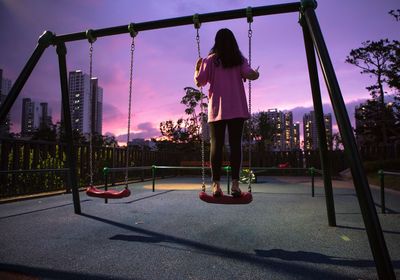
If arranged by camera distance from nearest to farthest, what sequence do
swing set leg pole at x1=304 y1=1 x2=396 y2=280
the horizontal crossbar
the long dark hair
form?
swing set leg pole at x1=304 y1=1 x2=396 y2=280 → the long dark hair → the horizontal crossbar

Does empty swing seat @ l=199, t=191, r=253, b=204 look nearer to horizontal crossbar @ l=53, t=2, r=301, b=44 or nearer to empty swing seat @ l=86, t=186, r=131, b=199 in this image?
empty swing seat @ l=86, t=186, r=131, b=199

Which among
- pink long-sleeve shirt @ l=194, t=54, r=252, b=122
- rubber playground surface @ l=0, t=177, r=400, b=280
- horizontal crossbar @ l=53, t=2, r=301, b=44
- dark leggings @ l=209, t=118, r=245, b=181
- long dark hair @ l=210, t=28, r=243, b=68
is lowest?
rubber playground surface @ l=0, t=177, r=400, b=280

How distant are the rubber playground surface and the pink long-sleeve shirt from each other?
143 cm

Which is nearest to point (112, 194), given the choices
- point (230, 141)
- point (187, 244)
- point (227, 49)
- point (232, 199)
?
point (187, 244)

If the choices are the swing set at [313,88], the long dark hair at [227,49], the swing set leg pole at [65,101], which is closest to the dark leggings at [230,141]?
the swing set at [313,88]

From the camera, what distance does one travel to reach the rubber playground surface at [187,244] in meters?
2.55

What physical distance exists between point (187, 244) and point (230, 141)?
1227 mm

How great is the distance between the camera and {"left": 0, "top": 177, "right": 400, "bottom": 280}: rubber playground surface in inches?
100

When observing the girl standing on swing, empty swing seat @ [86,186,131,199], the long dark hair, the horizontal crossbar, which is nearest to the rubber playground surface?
empty swing seat @ [86,186,131,199]

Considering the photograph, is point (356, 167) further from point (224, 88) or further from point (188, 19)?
point (188, 19)

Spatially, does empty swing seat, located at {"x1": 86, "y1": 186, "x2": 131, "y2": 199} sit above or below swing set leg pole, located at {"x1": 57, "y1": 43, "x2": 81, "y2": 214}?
below

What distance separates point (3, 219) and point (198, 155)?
56.8ft

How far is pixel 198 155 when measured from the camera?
21.9 m

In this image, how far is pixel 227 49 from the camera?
341 cm
